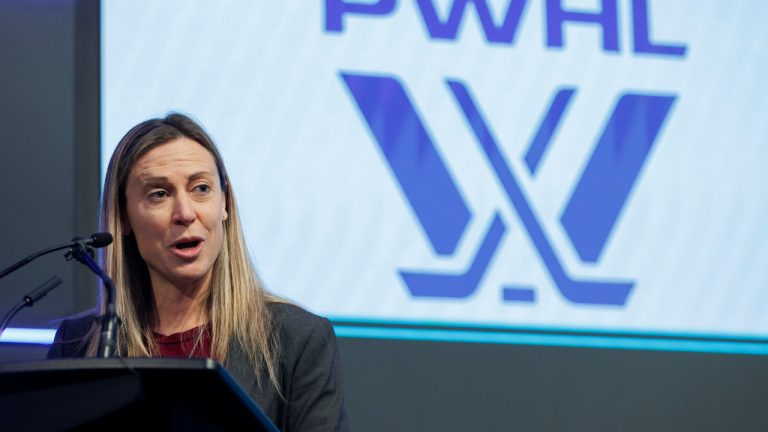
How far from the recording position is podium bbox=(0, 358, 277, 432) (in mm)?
1523

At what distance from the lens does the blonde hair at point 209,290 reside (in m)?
2.47

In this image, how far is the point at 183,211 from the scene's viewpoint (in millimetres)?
2459

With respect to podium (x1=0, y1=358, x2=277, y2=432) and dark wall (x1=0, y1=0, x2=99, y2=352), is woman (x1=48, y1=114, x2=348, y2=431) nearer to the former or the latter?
podium (x1=0, y1=358, x2=277, y2=432)

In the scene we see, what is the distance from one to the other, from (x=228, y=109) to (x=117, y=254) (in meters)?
1.08

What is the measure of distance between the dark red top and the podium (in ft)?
2.75

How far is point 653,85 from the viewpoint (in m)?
3.75

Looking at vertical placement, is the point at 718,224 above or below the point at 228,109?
below

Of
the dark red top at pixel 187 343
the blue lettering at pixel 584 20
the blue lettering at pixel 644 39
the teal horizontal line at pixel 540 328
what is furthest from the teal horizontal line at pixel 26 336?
the blue lettering at pixel 644 39

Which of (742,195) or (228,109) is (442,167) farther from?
(742,195)

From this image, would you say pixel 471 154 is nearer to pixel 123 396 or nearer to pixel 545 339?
pixel 545 339

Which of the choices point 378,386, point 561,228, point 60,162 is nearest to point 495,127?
point 561,228

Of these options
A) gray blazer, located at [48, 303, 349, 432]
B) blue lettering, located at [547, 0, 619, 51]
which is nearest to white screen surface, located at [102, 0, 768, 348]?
blue lettering, located at [547, 0, 619, 51]

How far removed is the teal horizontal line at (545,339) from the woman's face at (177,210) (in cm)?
109

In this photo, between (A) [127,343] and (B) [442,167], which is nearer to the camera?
(A) [127,343]
